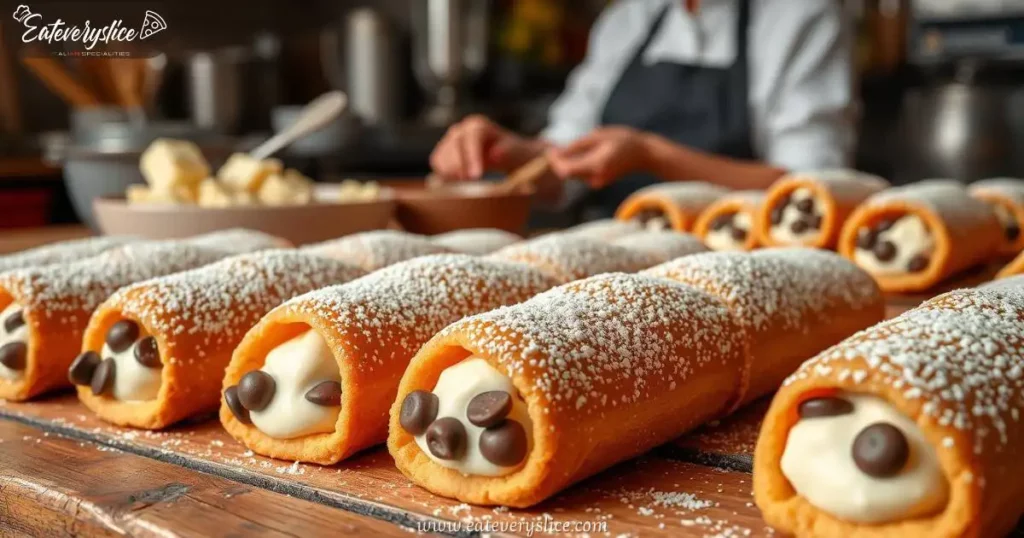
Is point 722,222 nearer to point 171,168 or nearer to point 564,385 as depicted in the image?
point 171,168

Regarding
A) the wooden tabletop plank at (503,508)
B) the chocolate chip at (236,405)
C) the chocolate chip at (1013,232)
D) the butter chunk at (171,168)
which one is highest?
the butter chunk at (171,168)

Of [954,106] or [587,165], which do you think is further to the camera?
[954,106]

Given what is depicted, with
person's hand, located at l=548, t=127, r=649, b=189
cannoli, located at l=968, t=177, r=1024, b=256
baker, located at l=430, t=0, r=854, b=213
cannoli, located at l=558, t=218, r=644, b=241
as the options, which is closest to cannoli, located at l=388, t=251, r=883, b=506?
cannoli, located at l=558, t=218, r=644, b=241

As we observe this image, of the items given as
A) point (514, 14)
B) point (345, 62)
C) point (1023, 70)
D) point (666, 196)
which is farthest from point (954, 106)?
point (345, 62)

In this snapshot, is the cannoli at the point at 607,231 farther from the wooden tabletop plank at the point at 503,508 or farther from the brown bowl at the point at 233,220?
the wooden tabletop plank at the point at 503,508

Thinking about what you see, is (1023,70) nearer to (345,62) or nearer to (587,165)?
(587,165)

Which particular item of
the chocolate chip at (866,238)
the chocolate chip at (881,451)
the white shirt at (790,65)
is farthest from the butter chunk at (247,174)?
the white shirt at (790,65)

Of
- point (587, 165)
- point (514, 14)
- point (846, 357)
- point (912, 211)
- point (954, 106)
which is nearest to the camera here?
point (846, 357)
